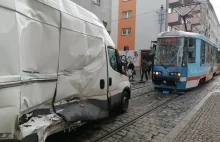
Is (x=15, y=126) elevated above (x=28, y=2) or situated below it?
below

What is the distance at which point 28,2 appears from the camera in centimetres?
400

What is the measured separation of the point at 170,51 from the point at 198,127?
7.36 m

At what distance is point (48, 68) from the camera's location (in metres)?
4.44

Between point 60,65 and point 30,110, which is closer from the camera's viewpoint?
point 30,110

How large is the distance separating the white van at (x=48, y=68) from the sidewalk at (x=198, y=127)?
72.6 inches

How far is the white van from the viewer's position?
11.4 feet

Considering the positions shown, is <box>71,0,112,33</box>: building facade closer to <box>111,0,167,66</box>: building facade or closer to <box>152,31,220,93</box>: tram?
<box>152,31,220,93</box>: tram

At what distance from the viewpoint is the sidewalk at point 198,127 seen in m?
6.02

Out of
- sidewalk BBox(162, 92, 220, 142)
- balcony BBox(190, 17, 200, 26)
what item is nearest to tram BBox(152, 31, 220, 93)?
sidewalk BBox(162, 92, 220, 142)

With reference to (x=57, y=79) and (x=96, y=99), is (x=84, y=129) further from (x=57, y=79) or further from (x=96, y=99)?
(x=57, y=79)

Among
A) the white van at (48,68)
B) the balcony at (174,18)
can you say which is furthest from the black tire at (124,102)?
the balcony at (174,18)

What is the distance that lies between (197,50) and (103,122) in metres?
8.95

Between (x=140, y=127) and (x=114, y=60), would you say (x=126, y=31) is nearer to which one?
(x=114, y=60)

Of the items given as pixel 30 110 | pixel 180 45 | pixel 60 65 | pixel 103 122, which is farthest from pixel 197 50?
pixel 30 110
